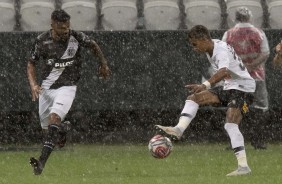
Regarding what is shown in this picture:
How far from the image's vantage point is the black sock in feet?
43.9

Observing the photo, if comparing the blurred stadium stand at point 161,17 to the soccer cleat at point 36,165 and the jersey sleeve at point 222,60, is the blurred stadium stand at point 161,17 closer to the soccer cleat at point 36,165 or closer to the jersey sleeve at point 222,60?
the jersey sleeve at point 222,60

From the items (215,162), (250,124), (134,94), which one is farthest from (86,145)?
(215,162)

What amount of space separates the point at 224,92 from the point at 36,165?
96.0 inches

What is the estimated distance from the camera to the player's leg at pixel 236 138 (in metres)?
13.3

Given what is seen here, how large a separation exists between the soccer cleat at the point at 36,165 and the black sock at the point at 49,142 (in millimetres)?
60

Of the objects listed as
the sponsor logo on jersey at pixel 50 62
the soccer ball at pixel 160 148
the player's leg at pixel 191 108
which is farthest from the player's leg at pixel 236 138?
the sponsor logo on jersey at pixel 50 62

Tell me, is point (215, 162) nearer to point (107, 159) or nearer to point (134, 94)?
point (107, 159)

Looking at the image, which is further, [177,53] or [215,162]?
[177,53]

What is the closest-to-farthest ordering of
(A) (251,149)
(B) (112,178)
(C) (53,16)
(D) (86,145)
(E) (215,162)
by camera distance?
(B) (112,178), (C) (53,16), (E) (215,162), (A) (251,149), (D) (86,145)

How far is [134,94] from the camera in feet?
60.3

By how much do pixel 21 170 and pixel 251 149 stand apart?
453cm

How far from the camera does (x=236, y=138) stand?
525 inches

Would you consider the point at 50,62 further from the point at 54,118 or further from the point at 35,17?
the point at 35,17

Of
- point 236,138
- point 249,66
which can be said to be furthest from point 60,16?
point 249,66
